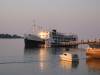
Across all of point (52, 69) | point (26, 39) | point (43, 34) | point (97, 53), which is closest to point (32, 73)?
point (52, 69)

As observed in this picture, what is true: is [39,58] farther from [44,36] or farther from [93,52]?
[44,36]

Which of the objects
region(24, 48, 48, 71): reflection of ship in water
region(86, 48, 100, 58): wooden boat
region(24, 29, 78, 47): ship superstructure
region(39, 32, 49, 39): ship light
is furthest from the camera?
region(39, 32, 49, 39): ship light

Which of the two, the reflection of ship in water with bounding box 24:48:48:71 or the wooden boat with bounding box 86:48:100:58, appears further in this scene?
the wooden boat with bounding box 86:48:100:58

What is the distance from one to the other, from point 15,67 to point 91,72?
462 inches

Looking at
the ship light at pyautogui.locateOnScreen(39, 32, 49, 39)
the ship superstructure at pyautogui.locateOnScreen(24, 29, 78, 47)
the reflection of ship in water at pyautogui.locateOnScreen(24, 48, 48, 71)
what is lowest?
the reflection of ship in water at pyautogui.locateOnScreen(24, 48, 48, 71)

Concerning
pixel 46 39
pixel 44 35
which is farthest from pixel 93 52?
pixel 44 35

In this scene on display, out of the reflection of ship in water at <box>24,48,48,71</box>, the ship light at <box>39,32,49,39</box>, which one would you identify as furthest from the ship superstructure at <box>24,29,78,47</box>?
the reflection of ship in water at <box>24,48,48,71</box>

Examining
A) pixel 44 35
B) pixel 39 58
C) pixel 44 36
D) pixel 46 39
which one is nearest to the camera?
pixel 39 58

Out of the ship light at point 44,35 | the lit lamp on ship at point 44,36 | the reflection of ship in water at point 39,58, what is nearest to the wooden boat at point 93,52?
the reflection of ship in water at point 39,58

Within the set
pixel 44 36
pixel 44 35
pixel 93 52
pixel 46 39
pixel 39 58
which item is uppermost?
pixel 44 35

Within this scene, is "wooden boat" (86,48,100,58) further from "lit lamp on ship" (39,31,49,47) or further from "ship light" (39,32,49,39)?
"ship light" (39,32,49,39)

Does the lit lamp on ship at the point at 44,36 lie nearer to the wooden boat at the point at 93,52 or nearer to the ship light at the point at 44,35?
the ship light at the point at 44,35

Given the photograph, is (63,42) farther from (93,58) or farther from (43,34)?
(93,58)

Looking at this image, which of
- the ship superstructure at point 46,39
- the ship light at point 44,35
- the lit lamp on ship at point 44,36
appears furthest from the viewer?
the ship light at point 44,35
